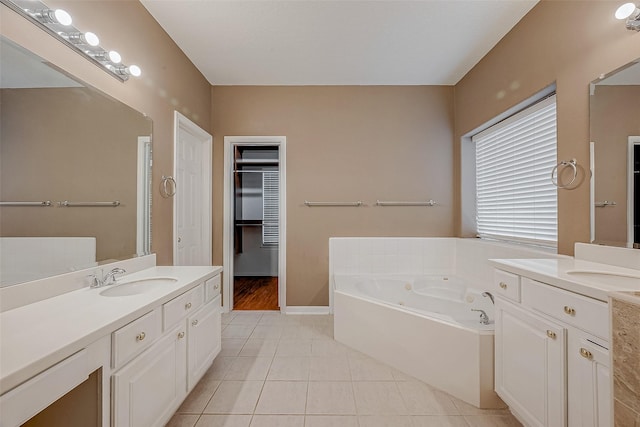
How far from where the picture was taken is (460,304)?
8.71ft

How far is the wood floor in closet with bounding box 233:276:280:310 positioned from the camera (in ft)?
11.7

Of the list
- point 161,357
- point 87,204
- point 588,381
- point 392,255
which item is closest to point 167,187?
point 87,204

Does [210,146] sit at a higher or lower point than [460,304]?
higher

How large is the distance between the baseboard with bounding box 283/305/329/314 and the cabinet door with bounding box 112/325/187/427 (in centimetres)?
175

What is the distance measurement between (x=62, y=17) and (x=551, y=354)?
2798 mm

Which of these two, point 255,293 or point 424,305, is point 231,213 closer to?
point 255,293

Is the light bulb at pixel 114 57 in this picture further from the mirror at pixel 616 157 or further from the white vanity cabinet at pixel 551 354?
the mirror at pixel 616 157

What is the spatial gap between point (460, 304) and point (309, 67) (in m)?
2.86

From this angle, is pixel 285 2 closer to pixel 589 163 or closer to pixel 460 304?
pixel 589 163

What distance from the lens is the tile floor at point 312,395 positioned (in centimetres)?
159

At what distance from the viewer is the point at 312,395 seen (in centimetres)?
181

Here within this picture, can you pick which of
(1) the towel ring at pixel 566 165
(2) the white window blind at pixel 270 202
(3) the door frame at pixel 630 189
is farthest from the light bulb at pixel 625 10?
(2) the white window blind at pixel 270 202

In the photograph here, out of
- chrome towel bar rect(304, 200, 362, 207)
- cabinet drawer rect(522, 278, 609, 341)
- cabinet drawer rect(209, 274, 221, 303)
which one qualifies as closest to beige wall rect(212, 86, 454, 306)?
chrome towel bar rect(304, 200, 362, 207)

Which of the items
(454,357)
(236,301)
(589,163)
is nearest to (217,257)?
(236,301)
